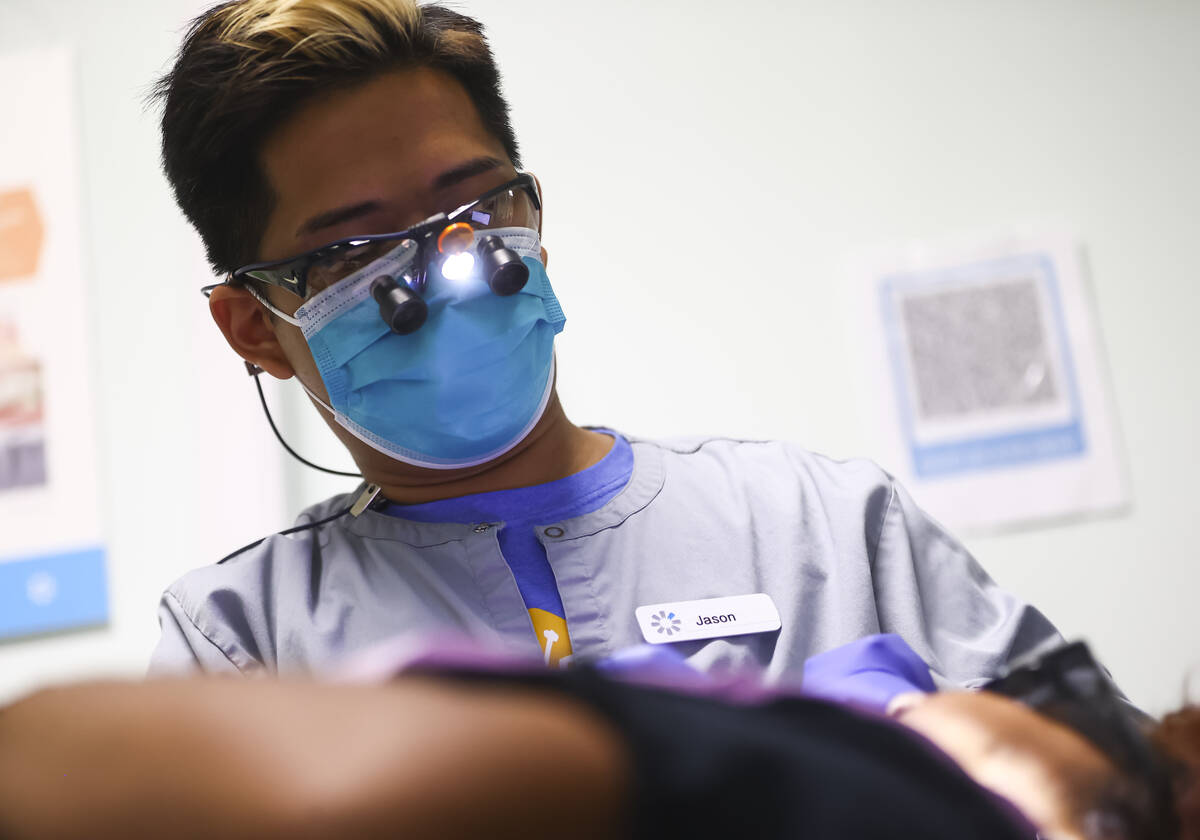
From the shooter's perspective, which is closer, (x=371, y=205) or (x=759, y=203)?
(x=371, y=205)

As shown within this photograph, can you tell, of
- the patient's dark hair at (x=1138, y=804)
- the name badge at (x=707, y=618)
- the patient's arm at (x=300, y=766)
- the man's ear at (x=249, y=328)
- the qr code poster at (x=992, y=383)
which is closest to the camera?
the patient's arm at (x=300, y=766)

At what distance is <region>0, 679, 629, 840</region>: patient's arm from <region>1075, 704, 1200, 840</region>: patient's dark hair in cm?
26

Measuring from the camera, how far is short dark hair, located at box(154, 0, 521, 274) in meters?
1.10

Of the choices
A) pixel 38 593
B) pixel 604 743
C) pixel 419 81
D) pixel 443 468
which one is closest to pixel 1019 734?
pixel 604 743

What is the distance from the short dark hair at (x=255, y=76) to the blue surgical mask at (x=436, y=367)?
20 centimetres

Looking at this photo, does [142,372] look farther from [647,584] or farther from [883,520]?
[883,520]

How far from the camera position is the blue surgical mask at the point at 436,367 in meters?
1.04

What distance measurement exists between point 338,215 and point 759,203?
3.17 ft

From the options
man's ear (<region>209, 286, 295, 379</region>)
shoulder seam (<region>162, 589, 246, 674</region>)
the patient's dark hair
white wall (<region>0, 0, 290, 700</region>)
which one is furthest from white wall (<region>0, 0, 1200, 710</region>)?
the patient's dark hair

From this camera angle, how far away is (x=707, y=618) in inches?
40.3

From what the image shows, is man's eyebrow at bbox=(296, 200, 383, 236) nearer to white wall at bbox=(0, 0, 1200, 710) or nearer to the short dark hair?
the short dark hair

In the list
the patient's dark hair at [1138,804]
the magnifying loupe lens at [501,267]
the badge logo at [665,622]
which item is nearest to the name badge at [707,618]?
the badge logo at [665,622]

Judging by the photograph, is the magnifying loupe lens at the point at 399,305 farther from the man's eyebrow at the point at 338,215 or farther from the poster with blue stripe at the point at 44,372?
the poster with blue stripe at the point at 44,372

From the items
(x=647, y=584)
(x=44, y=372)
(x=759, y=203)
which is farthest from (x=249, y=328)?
(x=759, y=203)
